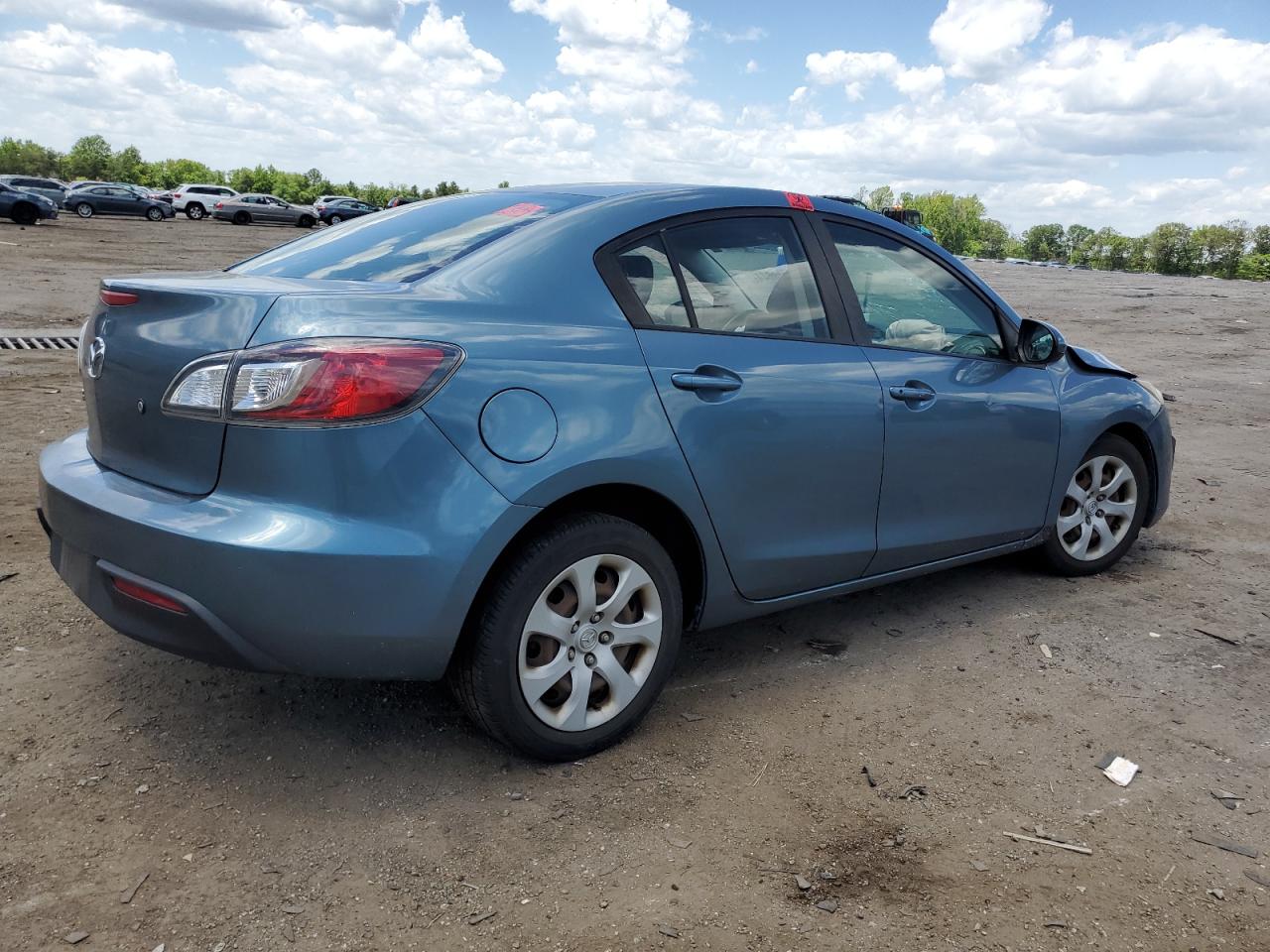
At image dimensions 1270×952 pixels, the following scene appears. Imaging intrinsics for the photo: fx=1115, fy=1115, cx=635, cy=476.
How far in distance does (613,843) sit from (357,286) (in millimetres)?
1640

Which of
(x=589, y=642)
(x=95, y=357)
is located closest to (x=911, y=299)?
(x=589, y=642)

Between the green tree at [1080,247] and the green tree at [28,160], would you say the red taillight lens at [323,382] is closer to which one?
the green tree at [28,160]

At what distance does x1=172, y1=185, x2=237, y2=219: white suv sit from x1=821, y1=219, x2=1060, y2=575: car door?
52020mm

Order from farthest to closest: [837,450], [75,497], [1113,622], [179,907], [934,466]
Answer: [1113,622] → [934,466] → [837,450] → [75,497] → [179,907]

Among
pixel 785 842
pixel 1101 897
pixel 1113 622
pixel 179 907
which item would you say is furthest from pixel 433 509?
pixel 1113 622

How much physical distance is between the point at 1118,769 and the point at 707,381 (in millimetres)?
1685

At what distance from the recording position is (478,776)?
3.16 metres

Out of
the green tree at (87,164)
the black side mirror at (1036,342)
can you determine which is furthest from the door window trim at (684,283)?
the green tree at (87,164)

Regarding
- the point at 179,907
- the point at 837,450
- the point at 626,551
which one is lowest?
the point at 179,907

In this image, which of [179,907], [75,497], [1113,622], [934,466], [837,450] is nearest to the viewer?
[179,907]

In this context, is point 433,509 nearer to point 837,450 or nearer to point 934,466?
point 837,450

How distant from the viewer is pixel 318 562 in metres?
2.69

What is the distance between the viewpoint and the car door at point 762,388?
334 centimetres

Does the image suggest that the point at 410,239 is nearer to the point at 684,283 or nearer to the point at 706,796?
the point at 684,283
